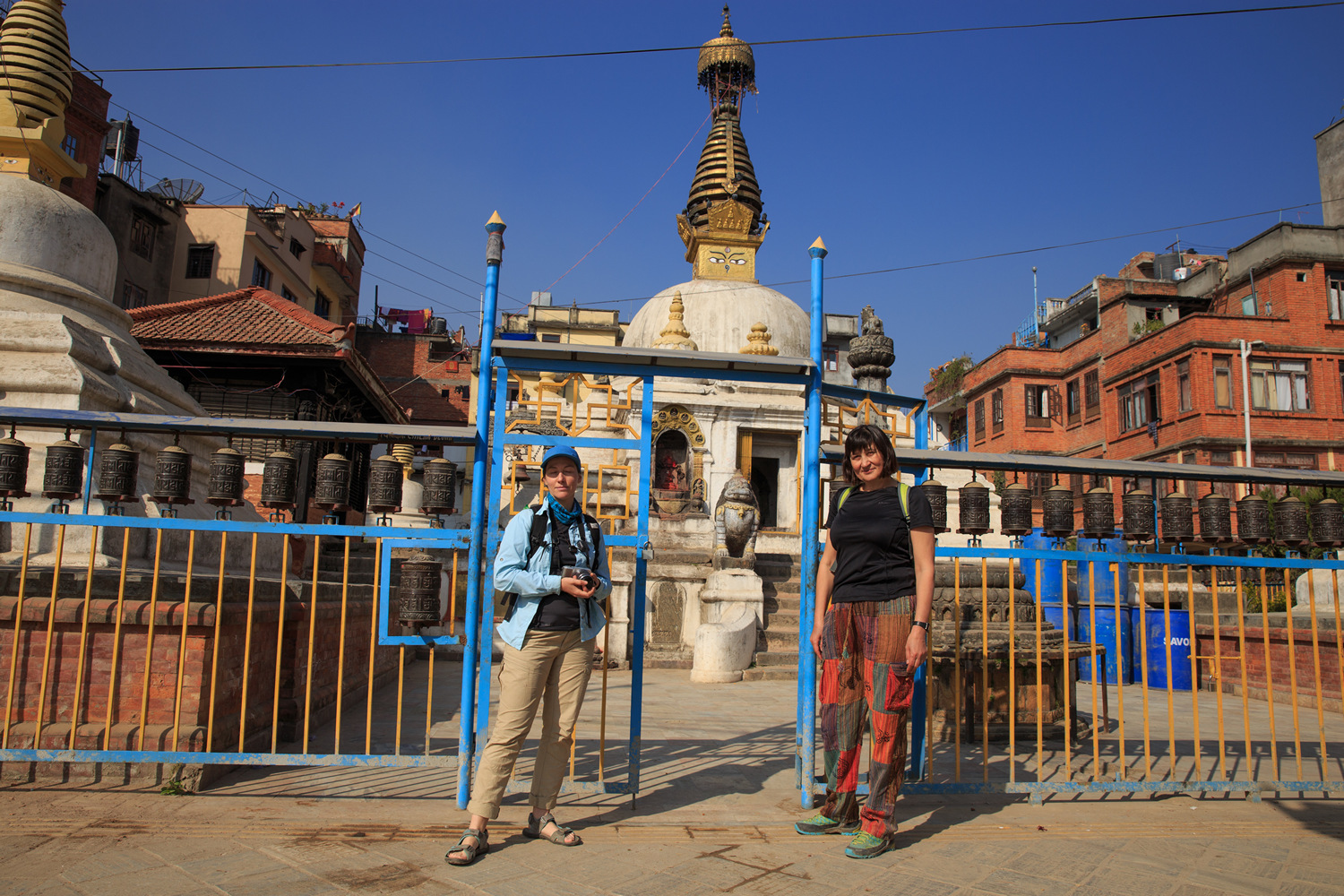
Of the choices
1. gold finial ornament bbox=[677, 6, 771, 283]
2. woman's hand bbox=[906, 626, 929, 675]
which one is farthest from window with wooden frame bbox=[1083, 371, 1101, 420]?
woman's hand bbox=[906, 626, 929, 675]

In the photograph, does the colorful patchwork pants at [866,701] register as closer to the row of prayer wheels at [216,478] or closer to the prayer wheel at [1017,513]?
the prayer wheel at [1017,513]

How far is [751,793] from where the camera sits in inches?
189

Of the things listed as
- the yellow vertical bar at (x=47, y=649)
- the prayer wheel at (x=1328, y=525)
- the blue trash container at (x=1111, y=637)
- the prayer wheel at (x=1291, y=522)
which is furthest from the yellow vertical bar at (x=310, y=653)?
the blue trash container at (x=1111, y=637)

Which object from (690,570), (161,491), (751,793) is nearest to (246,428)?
(161,491)

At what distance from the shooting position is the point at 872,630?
160 inches

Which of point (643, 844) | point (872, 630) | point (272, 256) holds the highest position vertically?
point (272, 256)

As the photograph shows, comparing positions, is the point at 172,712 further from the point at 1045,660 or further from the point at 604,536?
the point at 1045,660

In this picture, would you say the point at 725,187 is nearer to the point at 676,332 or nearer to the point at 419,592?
the point at 676,332

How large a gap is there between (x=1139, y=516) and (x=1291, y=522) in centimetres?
103

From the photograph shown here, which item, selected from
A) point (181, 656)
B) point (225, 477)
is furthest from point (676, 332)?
point (181, 656)

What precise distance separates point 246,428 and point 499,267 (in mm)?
1691

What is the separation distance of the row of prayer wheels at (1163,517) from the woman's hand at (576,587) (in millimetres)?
2341

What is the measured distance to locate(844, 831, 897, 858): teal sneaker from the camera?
149 inches

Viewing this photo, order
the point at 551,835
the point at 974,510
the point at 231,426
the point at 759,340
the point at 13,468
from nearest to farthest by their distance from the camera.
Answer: the point at 551,835 < the point at 231,426 < the point at 13,468 < the point at 974,510 < the point at 759,340
